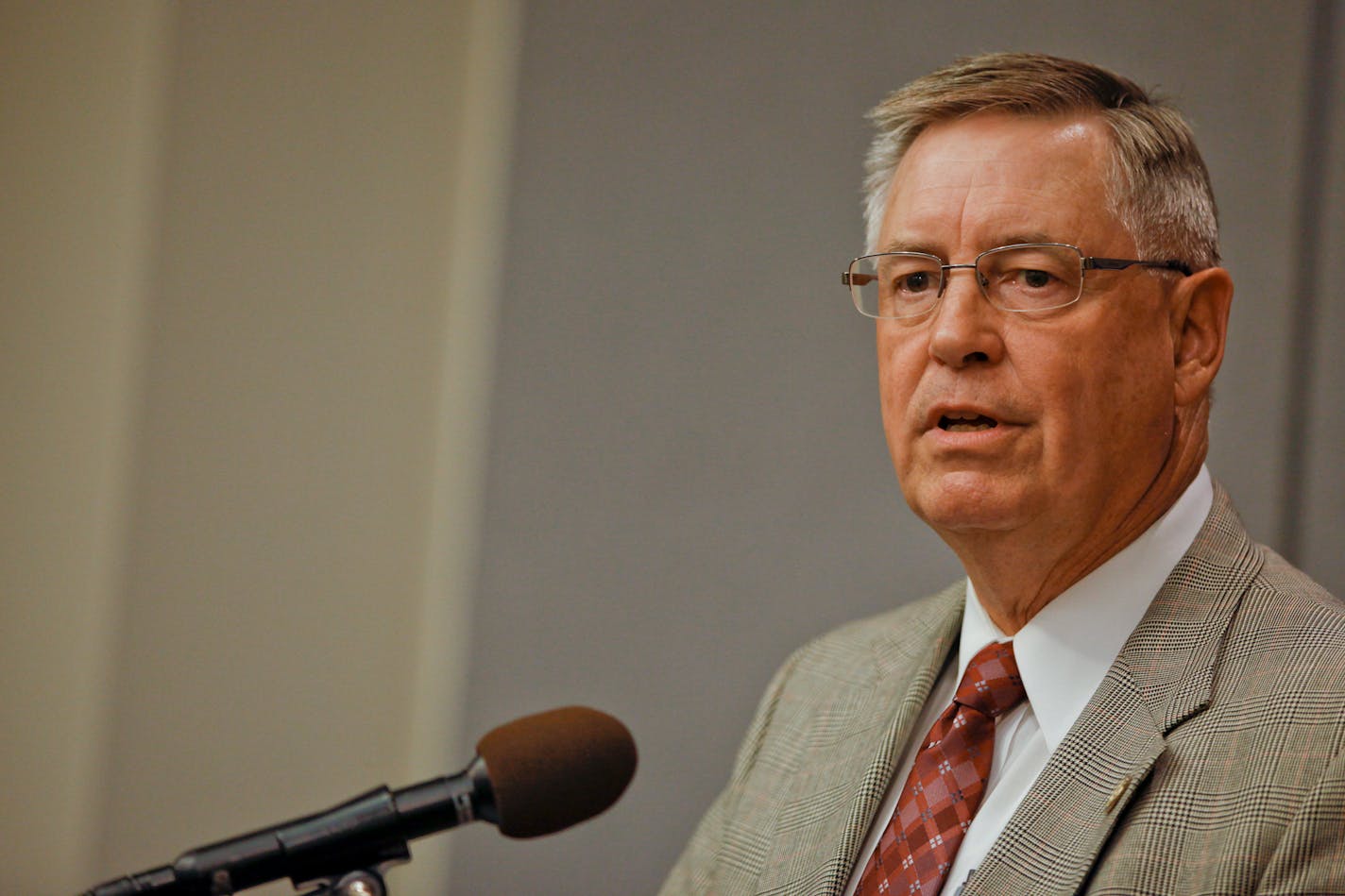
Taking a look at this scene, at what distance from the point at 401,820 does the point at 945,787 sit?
0.72 meters

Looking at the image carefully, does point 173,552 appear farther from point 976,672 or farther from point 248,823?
point 976,672

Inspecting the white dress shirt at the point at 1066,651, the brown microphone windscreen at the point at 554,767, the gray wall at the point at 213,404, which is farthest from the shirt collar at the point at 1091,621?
the gray wall at the point at 213,404

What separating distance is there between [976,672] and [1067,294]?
473 millimetres

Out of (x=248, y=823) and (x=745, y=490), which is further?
(x=248, y=823)

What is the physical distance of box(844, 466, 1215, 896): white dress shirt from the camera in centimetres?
142

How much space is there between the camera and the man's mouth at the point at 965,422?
4.92 feet

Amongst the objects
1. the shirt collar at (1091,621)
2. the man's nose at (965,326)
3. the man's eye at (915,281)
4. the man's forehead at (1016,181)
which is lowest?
the shirt collar at (1091,621)

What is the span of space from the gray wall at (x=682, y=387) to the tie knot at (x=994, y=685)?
660 millimetres

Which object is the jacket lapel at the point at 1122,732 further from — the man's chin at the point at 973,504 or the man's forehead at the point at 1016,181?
the man's forehead at the point at 1016,181

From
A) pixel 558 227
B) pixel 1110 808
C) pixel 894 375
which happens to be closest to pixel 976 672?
pixel 1110 808

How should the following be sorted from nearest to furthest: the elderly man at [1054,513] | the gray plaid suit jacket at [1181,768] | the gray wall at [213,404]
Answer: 1. the gray plaid suit jacket at [1181,768]
2. the elderly man at [1054,513]
3. the gray wall at [213,404]

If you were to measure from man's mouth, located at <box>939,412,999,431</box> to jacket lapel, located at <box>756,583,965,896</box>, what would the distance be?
1.06 ft

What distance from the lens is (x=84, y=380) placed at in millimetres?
2982

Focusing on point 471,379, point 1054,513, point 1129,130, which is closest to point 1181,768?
point 1054,513
